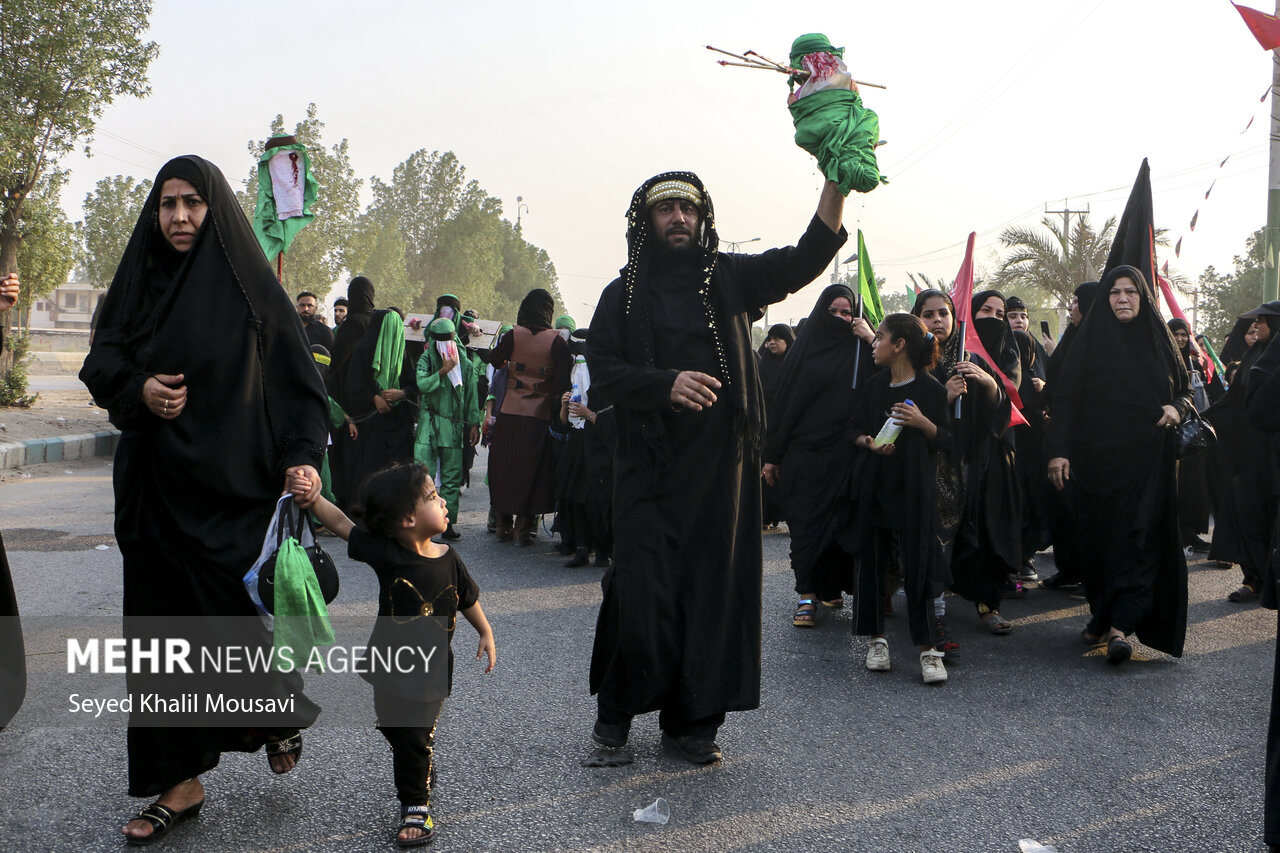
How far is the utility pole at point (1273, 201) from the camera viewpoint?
11805 mm

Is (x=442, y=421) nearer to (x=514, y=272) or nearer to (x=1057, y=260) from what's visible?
(x=1057, y=260)

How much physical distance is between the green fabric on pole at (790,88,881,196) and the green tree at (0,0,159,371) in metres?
13.4

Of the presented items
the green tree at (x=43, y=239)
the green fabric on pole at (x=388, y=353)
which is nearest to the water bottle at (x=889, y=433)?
the green fabric on pole at (x=388, y=353)

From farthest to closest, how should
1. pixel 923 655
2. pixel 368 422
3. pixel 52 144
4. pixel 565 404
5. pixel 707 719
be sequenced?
pixel 52 144, pixel 368 422, pixel 565 404, pixel 923 655, pixel 707 719

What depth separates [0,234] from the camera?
587 inches

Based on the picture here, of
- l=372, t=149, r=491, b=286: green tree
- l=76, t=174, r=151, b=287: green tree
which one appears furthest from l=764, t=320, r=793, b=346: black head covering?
l=372, t=149, r=491, b=286: green tree

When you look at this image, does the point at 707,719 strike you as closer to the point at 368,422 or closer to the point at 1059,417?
the point at 1059,417

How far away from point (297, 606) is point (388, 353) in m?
5.69

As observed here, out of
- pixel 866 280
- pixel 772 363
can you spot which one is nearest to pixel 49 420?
pixel 772 363

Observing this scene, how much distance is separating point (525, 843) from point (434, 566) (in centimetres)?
79

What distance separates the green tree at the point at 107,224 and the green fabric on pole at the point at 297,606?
3888 centimetres

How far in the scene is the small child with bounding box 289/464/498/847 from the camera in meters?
2.90

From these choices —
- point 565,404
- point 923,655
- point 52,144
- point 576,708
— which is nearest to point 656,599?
point 576,708

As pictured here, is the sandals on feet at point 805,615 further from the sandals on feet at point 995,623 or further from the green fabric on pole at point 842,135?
the green fabric on pole at point 842,135
